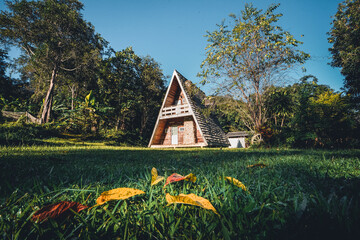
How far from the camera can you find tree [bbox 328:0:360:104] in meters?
11.1

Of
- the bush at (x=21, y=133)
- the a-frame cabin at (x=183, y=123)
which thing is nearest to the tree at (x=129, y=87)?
the a-frame cabin at (x=183, y=123)

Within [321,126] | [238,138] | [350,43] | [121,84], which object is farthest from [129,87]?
[238,138]

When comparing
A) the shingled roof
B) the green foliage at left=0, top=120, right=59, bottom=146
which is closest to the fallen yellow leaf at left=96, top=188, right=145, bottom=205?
the green foliage at left=0, top=120, right=59, bottom=146

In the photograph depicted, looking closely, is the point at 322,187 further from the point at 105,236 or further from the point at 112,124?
the point at 112,124

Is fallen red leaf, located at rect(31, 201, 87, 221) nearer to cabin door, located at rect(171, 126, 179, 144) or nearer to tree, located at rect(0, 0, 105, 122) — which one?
cabin door, located at rect(171, 126, 179, 144)

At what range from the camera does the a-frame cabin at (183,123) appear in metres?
11.7

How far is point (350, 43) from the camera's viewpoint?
13.2 metres

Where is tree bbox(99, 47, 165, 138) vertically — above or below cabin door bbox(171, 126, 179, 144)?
above

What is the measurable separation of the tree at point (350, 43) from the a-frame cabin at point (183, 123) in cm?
986

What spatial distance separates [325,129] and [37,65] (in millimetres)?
20725

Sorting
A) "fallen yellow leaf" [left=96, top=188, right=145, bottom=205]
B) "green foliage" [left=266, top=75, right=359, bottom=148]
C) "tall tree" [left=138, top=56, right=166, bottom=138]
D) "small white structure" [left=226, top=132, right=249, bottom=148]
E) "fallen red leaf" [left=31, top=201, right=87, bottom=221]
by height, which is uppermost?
"tall tree" [left=138, top=56, right=166, bottom=138]

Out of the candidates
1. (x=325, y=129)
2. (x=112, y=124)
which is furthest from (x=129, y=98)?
(x=325, y=129)

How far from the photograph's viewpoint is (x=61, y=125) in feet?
34.7

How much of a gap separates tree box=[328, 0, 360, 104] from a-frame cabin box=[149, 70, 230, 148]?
32.4 feet
